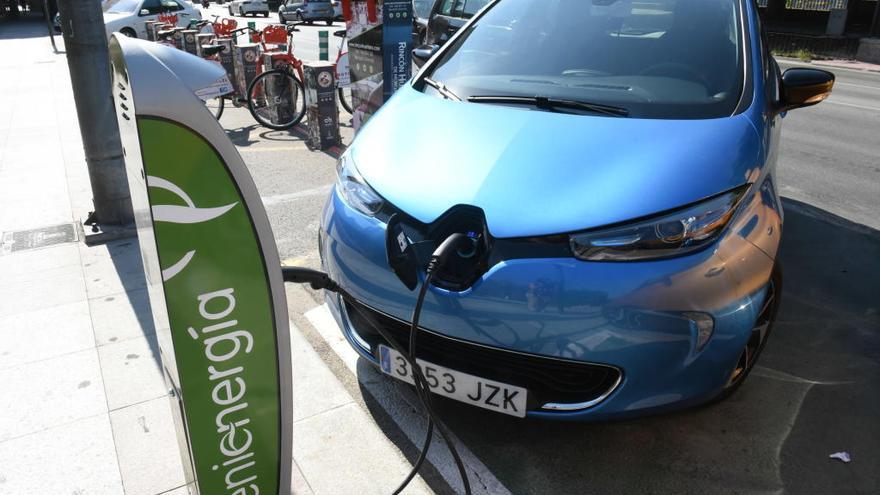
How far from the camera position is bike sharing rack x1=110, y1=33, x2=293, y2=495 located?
142cm

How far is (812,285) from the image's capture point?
4105mm

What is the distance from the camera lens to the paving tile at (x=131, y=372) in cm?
300

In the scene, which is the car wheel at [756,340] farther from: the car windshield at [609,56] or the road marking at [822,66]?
the road marking at [822,66]

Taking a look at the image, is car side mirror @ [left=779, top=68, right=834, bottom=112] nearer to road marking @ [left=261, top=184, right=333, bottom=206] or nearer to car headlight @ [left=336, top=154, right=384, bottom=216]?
car headlight @ [left=336, top=154, right=384, bottom=216]

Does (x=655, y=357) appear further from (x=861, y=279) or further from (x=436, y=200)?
(x=861, y=279)

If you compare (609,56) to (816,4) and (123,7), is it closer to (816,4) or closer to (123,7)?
→ (123,7)

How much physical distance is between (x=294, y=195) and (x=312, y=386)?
3.04 meters

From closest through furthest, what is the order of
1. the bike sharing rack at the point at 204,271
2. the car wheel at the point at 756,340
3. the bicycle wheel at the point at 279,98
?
the bike sharing rack at the point at 204,271 → the car wheel at the point at 756,340 → the bicycle wheel at the point at 279,98

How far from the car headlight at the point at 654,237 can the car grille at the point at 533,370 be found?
38 centimetres

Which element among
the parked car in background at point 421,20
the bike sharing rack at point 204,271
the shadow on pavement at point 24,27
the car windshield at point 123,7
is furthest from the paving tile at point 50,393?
the shadow on pavement at point 24,27

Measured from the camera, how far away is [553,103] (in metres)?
2.93

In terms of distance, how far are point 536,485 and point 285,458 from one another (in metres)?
1.00

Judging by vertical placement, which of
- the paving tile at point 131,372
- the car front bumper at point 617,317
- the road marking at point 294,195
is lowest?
the road marking at point 294,195

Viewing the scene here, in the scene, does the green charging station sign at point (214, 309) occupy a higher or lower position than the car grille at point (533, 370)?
higher
